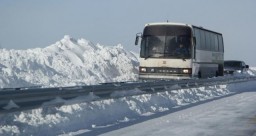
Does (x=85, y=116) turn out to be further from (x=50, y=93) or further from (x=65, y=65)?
(x=65, y=65)

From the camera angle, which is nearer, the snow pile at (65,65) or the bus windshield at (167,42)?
the bus windshield at (167,42)

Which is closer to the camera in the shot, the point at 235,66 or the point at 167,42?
the point at 167,42

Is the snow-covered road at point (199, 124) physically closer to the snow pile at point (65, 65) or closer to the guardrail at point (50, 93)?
the guardrail at point (50, 93)

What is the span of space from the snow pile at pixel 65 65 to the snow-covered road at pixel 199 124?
1144cm

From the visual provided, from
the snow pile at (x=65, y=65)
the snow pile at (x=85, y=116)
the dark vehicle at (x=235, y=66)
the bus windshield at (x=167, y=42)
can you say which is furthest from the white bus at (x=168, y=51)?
the dark vehicle at (x=235, y=66)

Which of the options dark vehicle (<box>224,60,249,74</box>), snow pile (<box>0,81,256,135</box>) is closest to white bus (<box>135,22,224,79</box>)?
snow pile (<box>0,81,256,135</box>)

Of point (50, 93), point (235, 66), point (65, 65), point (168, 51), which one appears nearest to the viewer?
point (50, 93)

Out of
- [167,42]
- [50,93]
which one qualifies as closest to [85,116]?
[50,93]

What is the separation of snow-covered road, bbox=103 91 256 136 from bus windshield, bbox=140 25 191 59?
10.1 m

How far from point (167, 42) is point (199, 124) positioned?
14455mm

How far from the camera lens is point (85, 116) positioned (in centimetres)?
1327

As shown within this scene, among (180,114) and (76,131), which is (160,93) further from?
(76,131)

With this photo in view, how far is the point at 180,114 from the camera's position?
636 inches

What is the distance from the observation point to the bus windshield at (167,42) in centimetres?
2747
